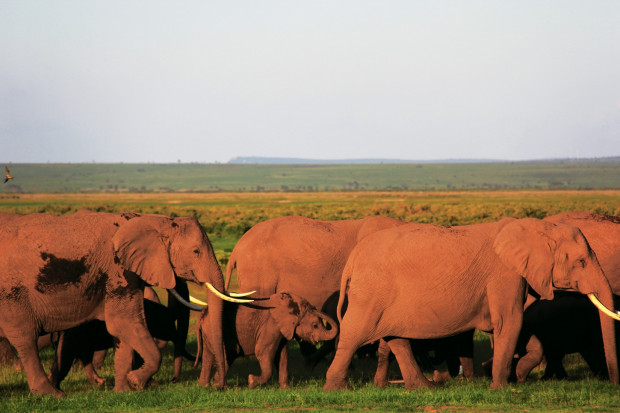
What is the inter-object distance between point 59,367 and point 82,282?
4.58ft

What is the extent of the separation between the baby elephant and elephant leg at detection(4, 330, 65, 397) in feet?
6.99

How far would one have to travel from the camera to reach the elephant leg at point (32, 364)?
10.7m

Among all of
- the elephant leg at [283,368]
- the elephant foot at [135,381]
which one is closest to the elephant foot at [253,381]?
the elephant leg at [283,368]

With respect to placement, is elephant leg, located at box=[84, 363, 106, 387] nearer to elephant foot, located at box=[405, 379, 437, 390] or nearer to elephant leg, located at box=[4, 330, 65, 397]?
elephant leg, located at box=[4, 330, 65, 397]

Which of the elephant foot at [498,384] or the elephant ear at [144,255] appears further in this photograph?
the elephant ear at [144,255]

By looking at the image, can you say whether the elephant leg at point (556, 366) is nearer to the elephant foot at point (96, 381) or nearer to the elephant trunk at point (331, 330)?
the elephant trunk at point (331, 330)

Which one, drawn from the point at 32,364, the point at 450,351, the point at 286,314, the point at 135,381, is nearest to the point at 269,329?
the point at 286,314

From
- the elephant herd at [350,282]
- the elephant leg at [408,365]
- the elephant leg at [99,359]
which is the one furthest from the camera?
the elephant leg at [99,359]

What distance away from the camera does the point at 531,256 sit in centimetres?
1074

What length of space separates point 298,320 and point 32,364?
362cm

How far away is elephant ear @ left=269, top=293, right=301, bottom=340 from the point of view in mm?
11742

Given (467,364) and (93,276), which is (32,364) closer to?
(93,276)

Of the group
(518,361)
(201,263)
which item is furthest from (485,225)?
(201,263)

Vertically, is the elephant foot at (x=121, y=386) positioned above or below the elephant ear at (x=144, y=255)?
below
